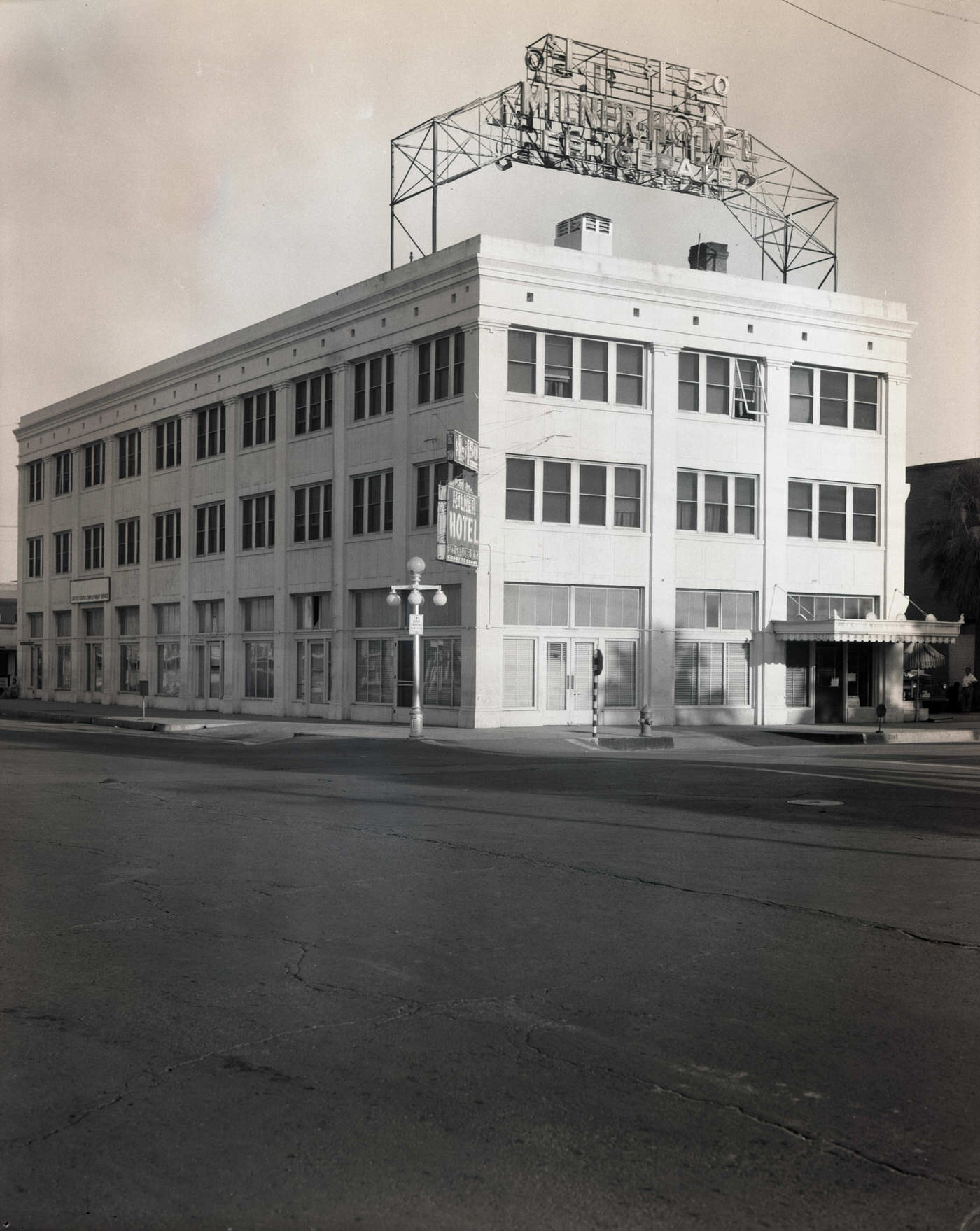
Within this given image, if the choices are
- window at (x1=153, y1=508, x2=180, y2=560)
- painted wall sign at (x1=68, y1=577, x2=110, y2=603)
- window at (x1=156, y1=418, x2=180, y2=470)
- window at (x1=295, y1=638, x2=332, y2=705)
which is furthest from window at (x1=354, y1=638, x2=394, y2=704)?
painted wall sign at (x1=68, y1=577, x2=110, y2=603)

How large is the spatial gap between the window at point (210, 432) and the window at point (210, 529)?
1962mm

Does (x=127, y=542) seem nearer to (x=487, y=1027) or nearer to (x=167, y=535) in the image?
(x=167, y=535)

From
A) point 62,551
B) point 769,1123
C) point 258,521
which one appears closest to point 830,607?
point 258,521

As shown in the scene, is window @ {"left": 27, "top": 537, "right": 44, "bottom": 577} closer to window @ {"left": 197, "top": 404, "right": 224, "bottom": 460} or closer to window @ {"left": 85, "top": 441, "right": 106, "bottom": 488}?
window @ {"left": 85, "top": 441, "right": 106, "bottom": 488}

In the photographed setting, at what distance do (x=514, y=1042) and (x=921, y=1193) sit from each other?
2019 mm

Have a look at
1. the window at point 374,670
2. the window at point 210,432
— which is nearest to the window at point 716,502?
the window at point 374,670

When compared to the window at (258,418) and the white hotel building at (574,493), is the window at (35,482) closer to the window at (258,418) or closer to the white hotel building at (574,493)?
the white hotel building at (574,493)

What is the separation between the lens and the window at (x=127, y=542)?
50.3 m

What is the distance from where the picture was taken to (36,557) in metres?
59.7

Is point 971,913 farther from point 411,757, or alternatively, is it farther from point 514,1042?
point 411,757

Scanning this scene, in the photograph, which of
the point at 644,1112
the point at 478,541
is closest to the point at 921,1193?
the point at 644,1112

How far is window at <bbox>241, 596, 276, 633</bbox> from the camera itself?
41906mm

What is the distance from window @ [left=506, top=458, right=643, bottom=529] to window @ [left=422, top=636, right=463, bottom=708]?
4111 millimetres

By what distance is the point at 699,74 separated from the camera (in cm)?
3728
